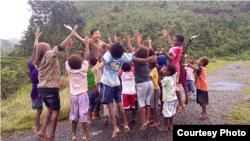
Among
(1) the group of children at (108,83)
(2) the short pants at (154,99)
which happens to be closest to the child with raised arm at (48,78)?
(1) the group of children at (108,83)

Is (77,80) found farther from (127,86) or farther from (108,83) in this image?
(127,86)

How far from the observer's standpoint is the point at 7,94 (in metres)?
7.53

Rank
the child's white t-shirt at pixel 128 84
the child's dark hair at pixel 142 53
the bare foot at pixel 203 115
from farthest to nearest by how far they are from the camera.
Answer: the bare foot at pixel 203 115
the child's white t-shirt at pixel 128 84
the child's dark hair at pixel 142 53

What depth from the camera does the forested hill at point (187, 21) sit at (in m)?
21.0

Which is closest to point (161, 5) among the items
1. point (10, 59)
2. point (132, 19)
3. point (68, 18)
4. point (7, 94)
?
point (132, 19)

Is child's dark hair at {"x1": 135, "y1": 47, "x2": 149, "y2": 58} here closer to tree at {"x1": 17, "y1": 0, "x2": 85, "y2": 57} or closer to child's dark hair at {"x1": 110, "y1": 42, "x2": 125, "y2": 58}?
child's dark hair at {"x1": 110, "y1": 42, "x2": 125, "y2": 58}

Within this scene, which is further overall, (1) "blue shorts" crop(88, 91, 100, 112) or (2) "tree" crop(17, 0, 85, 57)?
(2) "tree" crop(17, 0, 85, 57)

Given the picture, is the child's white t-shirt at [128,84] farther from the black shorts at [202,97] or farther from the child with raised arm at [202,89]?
the black shorts at [202,97]

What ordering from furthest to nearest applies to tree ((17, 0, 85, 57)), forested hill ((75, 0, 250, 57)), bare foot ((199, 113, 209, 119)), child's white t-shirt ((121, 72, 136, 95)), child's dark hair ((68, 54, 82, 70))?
forested hill ((75, 0, 250, 57)), tree ((17, 0, 85, 57)), bare foot ((199, 113, 209, 119)), child's white t-shirt ((121, 72, 136, 95)), child's dark hair ((68, 54, 82, 70))

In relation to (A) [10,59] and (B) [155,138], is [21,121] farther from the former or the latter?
(A) [10,59]

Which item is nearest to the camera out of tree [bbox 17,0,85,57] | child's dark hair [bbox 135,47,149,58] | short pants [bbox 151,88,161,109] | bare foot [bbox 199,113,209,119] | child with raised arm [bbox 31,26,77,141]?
child with raised arm [bbox 31,26,77,141]

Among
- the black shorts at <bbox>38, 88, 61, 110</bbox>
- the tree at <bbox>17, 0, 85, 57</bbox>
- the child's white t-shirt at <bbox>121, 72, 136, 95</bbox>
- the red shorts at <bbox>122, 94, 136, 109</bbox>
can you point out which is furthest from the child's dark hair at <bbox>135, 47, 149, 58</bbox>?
the tree at <bbox>17, 0, 85, 57</bbox>

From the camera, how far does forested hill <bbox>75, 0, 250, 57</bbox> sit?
825 inches

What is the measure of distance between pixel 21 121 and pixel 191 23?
23.9 meters
